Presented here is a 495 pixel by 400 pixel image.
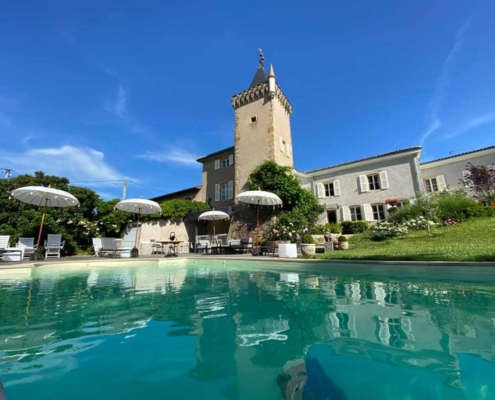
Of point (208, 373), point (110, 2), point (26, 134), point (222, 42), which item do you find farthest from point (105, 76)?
point (208, 373)

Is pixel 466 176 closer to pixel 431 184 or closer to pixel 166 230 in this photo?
pixel 431 184

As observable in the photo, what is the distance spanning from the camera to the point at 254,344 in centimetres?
226

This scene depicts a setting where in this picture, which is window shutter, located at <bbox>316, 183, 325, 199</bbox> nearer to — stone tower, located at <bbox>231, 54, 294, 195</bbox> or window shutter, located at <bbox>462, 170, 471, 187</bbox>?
stone tower, located at <bbox>231, 54, 294, 195</bbox>

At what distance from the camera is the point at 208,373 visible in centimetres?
180

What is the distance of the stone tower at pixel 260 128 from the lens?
17594mm

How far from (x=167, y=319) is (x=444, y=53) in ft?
46.6

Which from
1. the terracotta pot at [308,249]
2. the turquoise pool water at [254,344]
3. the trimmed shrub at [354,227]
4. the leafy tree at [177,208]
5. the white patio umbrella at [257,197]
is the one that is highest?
the leafy tree at [177,208]

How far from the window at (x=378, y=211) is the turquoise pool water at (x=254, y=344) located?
1523 centimetres

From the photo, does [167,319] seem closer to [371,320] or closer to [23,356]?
[23,356]

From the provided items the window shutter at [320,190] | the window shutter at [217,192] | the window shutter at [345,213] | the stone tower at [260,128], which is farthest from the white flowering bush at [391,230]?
the window shutter at [217,192]

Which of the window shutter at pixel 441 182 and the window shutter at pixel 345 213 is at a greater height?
the window shutter at pixel 441 182

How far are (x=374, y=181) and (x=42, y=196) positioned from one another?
21.3 meters

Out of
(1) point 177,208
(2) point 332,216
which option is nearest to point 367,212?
(2) point 332,216

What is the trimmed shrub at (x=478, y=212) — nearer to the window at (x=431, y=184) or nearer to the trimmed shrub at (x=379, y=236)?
the trimmed shrub at (x=379, y=236)
